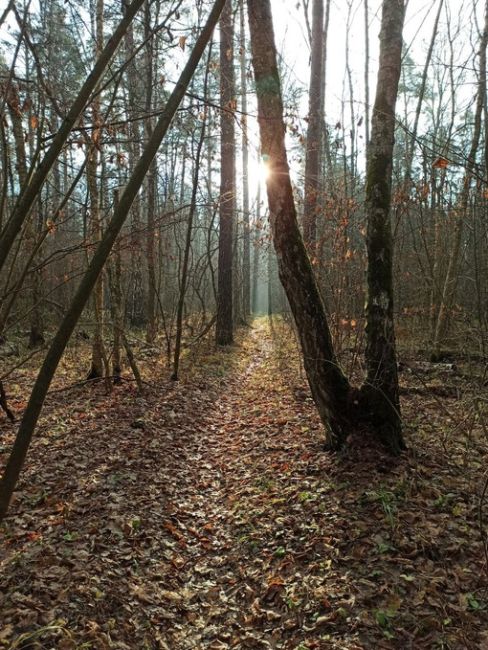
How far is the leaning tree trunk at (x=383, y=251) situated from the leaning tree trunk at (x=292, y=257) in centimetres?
37

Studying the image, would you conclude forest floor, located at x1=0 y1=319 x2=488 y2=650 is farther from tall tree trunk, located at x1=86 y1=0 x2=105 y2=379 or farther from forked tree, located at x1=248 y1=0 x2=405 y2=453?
tall tree trunk, located at x1=86 y1=0 x2=105 y2=379

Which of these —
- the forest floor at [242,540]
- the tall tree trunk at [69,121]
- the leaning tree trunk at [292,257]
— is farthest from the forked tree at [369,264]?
the tall tree trunk at [69,121]

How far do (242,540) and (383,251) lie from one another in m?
3.31

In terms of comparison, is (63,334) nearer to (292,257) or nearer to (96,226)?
(292,257)

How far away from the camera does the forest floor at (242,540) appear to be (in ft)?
9.73

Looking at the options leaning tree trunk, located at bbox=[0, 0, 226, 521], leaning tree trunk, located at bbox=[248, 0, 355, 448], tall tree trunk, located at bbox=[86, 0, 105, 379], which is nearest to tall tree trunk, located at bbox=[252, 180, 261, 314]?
tall tree trunk, located at bbox=[86, 0, 105, 379]

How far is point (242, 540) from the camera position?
13.4ft

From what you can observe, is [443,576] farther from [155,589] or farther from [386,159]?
→ [386,159]

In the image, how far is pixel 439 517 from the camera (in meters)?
3.91

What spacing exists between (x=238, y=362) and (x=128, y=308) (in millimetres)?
8228

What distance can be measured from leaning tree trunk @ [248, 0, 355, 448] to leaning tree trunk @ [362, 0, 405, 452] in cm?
37

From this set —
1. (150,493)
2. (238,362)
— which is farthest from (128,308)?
(150,493)

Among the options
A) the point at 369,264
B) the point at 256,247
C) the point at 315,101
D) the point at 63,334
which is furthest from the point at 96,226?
the point at 256,247

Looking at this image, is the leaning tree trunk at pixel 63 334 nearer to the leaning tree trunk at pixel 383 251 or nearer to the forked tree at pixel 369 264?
the forked tree at pixel 369 264
